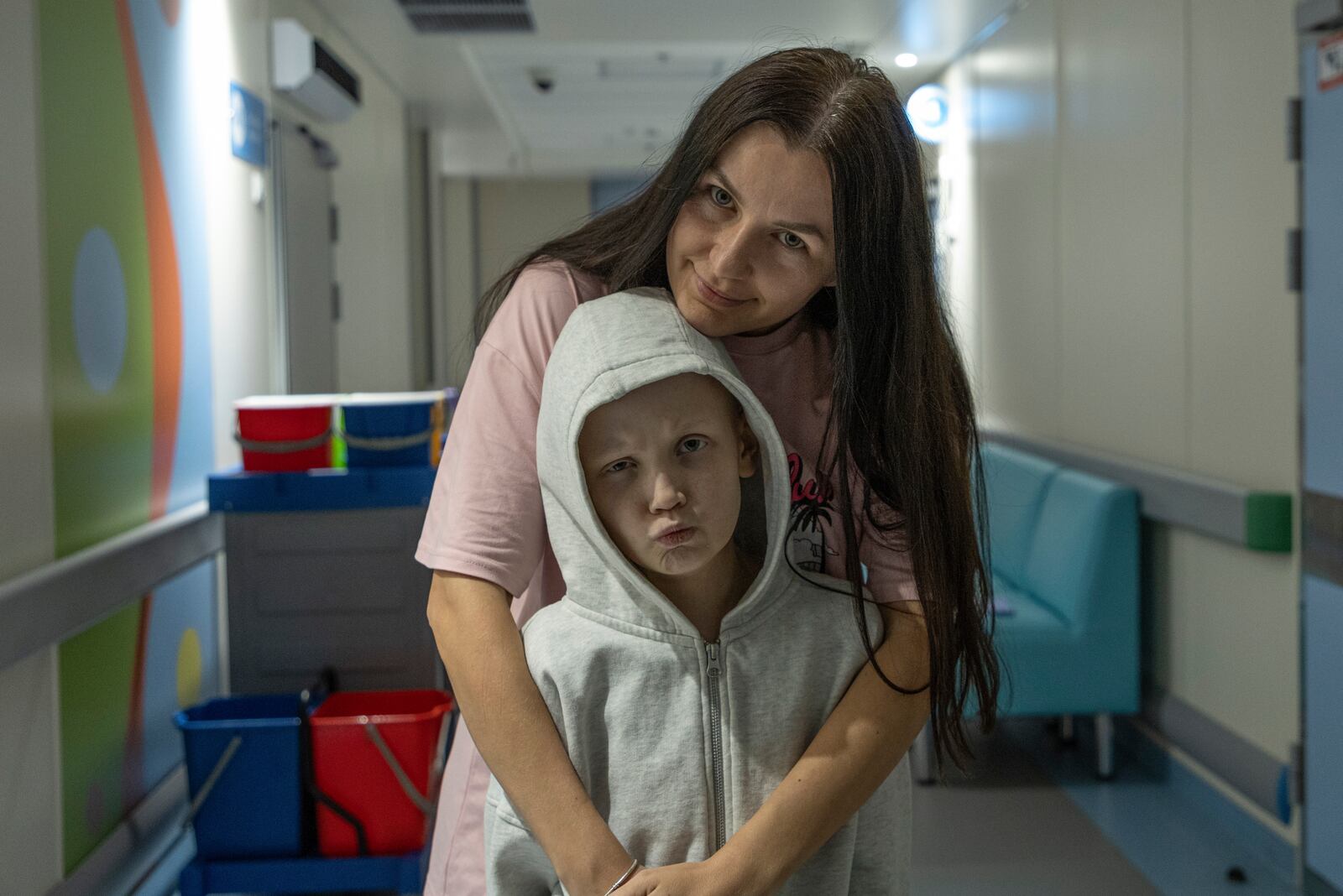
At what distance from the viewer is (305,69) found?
15.3ft

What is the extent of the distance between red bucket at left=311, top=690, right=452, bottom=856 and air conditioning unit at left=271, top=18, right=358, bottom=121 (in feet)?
9.51

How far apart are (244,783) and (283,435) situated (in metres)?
0.84

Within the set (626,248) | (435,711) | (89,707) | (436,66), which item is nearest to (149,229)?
(89,707)

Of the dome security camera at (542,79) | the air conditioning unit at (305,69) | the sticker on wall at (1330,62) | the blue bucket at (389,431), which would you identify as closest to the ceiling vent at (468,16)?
the air conditioning unit at (305,69)

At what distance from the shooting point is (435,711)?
274 cm

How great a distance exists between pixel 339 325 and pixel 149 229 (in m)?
3.11

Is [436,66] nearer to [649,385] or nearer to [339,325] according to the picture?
[339,325]

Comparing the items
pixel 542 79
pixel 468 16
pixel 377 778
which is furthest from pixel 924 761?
pixel 542 79

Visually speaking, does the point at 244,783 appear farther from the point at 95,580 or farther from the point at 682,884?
the point at 682,884

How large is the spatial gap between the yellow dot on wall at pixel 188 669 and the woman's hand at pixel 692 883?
292 cm

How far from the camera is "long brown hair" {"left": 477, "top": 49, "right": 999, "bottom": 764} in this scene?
1.05 m

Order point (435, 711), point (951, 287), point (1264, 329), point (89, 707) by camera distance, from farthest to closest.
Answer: point (951, 287)
point (1264, 329)
point (89, 707)
point (435, 711)

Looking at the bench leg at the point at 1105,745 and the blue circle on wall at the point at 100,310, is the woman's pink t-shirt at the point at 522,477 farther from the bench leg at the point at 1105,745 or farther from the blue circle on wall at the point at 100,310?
the bench leg at the point at 1105,745

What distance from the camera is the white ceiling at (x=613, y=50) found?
555 cm
